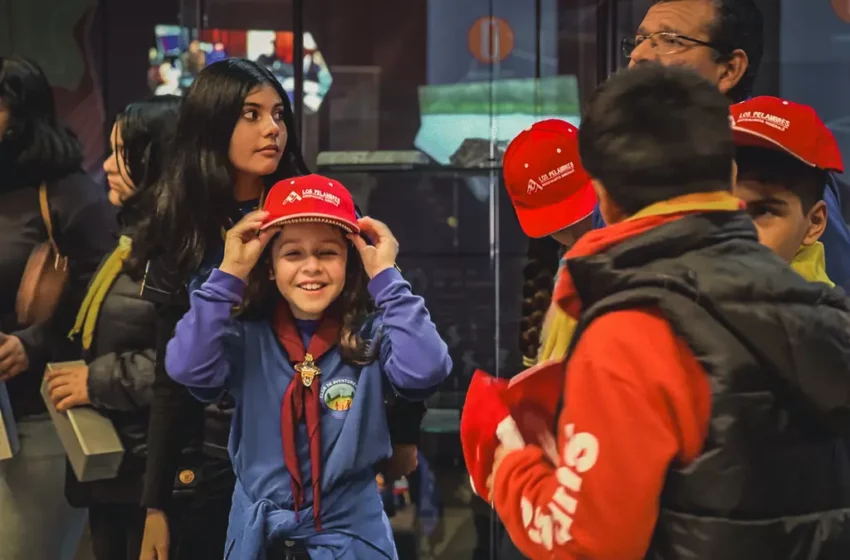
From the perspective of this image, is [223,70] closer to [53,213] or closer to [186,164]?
[186,164]

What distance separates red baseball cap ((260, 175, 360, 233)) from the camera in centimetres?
173

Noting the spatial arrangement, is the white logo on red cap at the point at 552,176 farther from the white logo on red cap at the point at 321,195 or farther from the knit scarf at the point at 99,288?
the knit scarf at the point at 99,288

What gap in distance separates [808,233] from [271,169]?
3.58 feet

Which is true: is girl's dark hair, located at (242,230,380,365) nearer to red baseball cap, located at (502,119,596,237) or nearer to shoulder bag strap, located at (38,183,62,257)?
red baseball cap, located at (502,119,596,237)

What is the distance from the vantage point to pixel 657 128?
1.11 m

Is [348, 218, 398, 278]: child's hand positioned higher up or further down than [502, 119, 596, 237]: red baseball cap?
further down

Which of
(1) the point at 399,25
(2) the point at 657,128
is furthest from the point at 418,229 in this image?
(2) the point at 657,128

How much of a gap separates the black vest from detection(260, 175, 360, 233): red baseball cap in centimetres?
73

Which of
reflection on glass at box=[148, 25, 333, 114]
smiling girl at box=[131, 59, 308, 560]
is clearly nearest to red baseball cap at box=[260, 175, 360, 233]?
smiling girl at box=[131, 59, 308, 560]

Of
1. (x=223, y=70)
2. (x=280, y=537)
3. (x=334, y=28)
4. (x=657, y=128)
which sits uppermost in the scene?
(x=334, y=28)

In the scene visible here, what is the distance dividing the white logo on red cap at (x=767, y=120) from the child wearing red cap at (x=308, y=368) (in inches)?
25.3

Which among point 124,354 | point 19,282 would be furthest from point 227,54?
point 124,354

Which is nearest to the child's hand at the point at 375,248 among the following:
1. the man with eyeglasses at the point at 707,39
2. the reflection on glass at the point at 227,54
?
the man with eyeglasses at the point at 707,39

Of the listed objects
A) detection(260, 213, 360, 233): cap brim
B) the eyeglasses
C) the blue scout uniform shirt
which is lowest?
the blue scout uniform shirt
